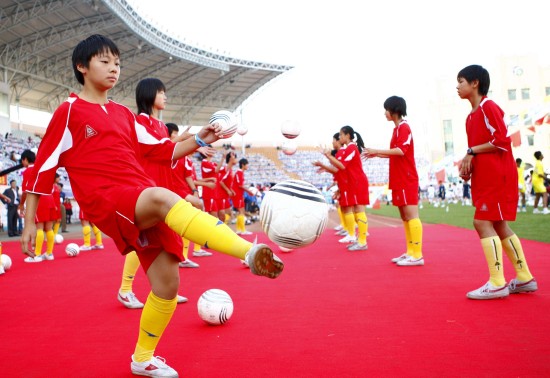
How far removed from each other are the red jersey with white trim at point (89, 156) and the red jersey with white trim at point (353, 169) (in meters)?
5.89

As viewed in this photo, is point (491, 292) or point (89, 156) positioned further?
point (491, 292)

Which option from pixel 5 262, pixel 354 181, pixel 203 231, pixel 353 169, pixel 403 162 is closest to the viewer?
pixel 203 231

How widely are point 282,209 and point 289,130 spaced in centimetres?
600

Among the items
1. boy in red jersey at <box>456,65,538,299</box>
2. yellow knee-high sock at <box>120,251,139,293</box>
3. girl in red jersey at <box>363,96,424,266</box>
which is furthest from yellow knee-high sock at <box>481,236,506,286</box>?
yellow knee-high sock at <box>120,251,139,293</box>

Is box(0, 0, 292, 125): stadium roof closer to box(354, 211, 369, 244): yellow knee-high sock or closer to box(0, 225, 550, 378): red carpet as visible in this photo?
box(354, 211, 369, 244): yellow knee-high sock

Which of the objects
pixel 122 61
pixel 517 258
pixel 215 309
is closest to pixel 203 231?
pixel 215 309

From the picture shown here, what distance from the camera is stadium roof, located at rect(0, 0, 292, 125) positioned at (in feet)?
82.4

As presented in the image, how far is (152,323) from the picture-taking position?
7.98 feet

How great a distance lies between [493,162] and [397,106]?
2367 millimetres

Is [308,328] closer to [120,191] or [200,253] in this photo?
[120,191]

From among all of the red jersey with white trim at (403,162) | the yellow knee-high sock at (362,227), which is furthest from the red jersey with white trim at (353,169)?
the red jersey with white trim at (403,162)

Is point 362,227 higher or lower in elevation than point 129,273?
lower

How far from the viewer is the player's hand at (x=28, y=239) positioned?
2331mm

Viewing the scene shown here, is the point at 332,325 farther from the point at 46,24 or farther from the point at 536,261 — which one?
the point at 46,24
